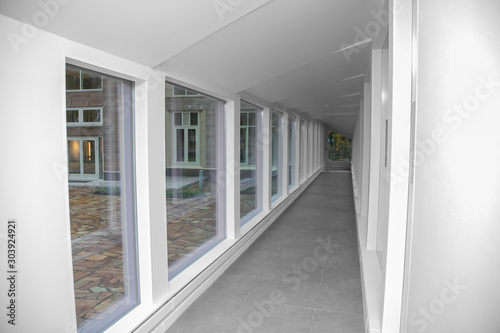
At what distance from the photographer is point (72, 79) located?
283cm

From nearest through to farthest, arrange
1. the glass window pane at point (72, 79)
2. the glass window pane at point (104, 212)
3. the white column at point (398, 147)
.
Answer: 1. the white column at point (398, 147)
2. the glass window pane at point (72, 79)
3. the glass window pane at point (104, 212)

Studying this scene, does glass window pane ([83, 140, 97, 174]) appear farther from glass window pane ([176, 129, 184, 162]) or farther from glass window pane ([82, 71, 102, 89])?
glass window pane ([176, 129, 184, 162])

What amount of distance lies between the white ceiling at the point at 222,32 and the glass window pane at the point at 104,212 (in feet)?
1.69

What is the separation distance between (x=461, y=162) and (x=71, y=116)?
2.48 m

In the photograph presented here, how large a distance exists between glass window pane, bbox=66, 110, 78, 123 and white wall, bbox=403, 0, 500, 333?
2286 mm

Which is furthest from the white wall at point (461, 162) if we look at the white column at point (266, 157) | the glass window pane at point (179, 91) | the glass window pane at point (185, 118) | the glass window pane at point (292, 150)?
the glass window pane at point (292, 150)

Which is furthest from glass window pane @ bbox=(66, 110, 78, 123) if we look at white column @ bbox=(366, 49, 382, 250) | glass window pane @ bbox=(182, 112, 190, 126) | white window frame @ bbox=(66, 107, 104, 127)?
white column @ bbox=(366, 49, 382, 250)

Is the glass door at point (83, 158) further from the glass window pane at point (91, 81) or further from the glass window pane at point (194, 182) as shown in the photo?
the glass window pane at point (194, 182)

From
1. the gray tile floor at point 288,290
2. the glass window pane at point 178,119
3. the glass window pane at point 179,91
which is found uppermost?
the glass window pane at point 179,91

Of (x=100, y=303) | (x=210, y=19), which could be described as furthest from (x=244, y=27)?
(x=100, y=303)

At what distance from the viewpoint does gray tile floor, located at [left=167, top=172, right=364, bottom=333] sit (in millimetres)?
3773

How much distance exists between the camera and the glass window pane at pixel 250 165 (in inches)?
290

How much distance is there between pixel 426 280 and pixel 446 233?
305mm

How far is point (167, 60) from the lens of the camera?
3758mm
